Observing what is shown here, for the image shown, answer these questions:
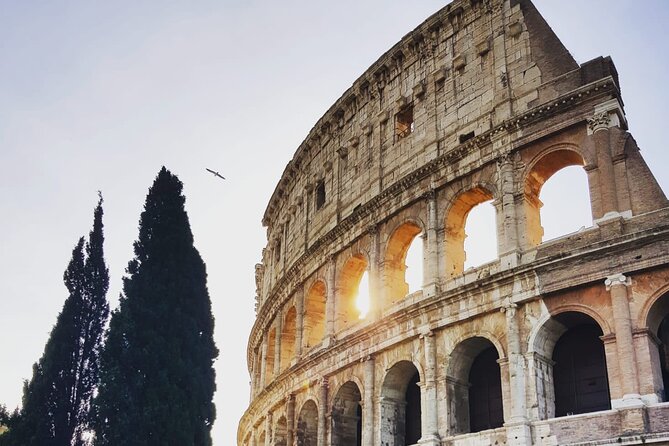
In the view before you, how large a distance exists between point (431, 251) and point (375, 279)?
7.05 ft

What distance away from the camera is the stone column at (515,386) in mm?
14859

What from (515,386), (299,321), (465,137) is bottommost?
(515,386)

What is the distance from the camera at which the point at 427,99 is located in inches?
825

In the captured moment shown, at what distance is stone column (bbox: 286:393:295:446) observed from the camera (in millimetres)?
22344

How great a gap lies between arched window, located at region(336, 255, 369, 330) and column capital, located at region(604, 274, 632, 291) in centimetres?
812

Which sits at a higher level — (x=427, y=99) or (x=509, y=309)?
(x=427, y=99)

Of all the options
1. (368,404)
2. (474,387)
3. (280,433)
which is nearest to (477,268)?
(474,387)

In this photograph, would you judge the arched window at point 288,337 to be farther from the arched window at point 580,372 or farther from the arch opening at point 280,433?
the arched window at point 580,372

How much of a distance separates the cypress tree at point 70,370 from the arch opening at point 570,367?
10313mm

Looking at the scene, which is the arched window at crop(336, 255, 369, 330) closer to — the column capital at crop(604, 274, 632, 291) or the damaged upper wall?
the damaged upper wall

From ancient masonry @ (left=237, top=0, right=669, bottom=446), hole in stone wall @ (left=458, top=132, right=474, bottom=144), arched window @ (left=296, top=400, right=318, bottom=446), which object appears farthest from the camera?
arched window @ (left=296, top=400, right=318, bottom=446)

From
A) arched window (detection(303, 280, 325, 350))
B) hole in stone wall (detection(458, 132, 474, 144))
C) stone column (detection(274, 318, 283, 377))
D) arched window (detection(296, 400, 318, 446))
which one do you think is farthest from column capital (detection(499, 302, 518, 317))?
stone column (detection(274, 318, 283, 377))

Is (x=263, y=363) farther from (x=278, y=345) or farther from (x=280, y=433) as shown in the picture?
(x=280, y=433)

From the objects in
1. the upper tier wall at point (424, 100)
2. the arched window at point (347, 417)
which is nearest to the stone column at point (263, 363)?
the upper tier wall at point (424, 100)
